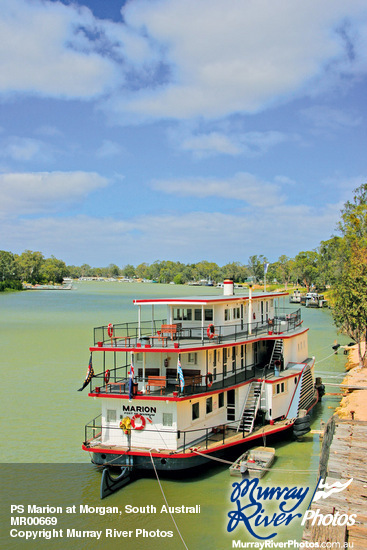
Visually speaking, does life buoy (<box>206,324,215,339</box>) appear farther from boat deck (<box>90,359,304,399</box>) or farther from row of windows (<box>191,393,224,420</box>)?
row of windows (<box>191,393,224,420</box>)

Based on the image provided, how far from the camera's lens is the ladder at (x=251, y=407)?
2142cm

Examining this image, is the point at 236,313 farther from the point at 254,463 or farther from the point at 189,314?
the point at 254,463

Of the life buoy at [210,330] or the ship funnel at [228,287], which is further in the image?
the ship funnel at [228,287]

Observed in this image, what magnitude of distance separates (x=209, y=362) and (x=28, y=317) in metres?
72.4

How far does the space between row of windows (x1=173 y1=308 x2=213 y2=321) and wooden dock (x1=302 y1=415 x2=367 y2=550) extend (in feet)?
26.8

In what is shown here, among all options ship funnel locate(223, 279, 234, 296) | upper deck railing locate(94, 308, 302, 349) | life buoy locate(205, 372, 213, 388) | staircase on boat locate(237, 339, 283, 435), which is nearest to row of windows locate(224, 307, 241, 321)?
upper deck railing locate(94, 308, 302, 349)

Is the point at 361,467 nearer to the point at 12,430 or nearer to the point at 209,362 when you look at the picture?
the point at 209,362

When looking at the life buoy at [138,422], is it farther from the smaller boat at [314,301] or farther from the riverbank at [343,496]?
the smaller boat at [314,301]

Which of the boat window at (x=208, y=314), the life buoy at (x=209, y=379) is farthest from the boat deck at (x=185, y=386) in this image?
the boat window at (x=208, y=314)

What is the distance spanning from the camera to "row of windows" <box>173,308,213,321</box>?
2372 cm

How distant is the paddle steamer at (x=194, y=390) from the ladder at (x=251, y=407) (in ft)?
0.15

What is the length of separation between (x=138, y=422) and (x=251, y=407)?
6.04 meters

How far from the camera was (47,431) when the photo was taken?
82.1 ft

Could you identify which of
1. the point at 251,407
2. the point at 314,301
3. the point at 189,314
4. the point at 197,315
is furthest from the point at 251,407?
the point at 314,301
